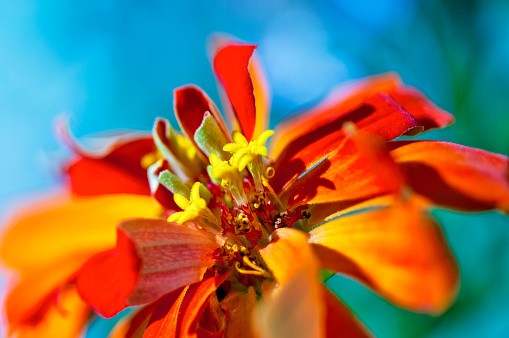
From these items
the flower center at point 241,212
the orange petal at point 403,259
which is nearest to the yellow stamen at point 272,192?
the flower center at point 241,212

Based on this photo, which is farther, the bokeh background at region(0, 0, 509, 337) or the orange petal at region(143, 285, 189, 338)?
the bokeh background at region(0, 0, 509, 337)

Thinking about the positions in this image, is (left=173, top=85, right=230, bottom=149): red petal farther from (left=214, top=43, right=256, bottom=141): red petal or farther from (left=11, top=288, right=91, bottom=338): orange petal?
(left=11, top=288, right=91, bottom=338): orange petal

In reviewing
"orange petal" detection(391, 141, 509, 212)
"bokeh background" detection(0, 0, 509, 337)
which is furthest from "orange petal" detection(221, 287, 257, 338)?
"bokeh background" detection(0, 0, 509, 337)

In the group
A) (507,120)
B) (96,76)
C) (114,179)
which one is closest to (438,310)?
(114,179)

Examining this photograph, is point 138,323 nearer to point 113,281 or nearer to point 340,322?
point 113,281

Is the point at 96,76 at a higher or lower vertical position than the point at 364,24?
higher

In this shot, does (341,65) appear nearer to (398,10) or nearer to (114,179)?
(398,10)
